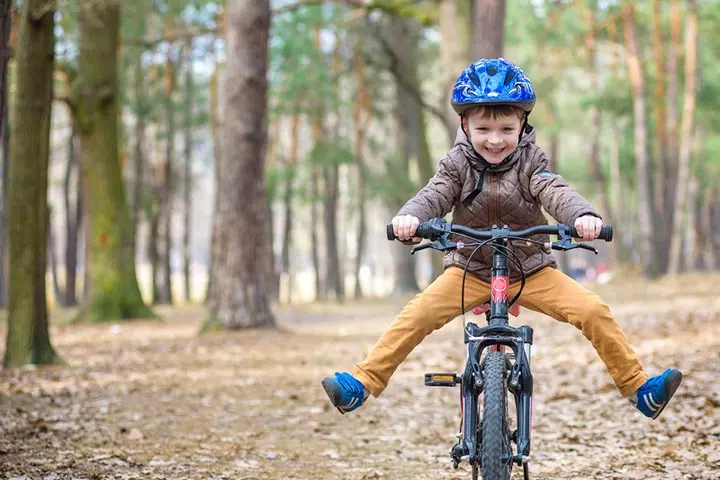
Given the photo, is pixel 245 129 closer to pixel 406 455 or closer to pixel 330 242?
pixel 406 455

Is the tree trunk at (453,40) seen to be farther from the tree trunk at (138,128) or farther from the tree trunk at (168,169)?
the tree trunk at (138,128)

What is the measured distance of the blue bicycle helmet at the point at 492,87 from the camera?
15.5ft

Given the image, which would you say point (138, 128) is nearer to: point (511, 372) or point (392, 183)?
point (392, 183)

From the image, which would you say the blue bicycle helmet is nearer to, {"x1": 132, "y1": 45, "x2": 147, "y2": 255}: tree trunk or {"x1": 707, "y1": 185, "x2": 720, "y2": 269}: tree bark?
{"x1": 132, "y1": 45, "x2": 147, "y2": 255}: tree trunk

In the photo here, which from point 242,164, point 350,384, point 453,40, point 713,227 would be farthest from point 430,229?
point 713,227

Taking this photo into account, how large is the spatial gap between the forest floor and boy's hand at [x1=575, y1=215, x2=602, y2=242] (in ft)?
6.75

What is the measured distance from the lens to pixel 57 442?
6.98 meters

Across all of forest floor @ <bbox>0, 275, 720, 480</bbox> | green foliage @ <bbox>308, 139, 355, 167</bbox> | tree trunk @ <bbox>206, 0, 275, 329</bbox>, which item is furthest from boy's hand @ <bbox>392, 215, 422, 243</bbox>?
green foliage @ <bbox>308, 139, 355, 167</bbox>

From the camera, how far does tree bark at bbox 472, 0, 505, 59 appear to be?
53.5 ft

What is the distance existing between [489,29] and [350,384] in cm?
1242

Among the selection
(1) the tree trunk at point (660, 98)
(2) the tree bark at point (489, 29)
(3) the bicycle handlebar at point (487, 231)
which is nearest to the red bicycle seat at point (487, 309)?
(3) the bicycle handlebar at point (487, 231)

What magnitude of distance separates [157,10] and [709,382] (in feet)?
80.9

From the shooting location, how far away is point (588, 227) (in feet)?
14.3

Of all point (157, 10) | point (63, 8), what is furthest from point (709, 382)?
point (157, 10)
